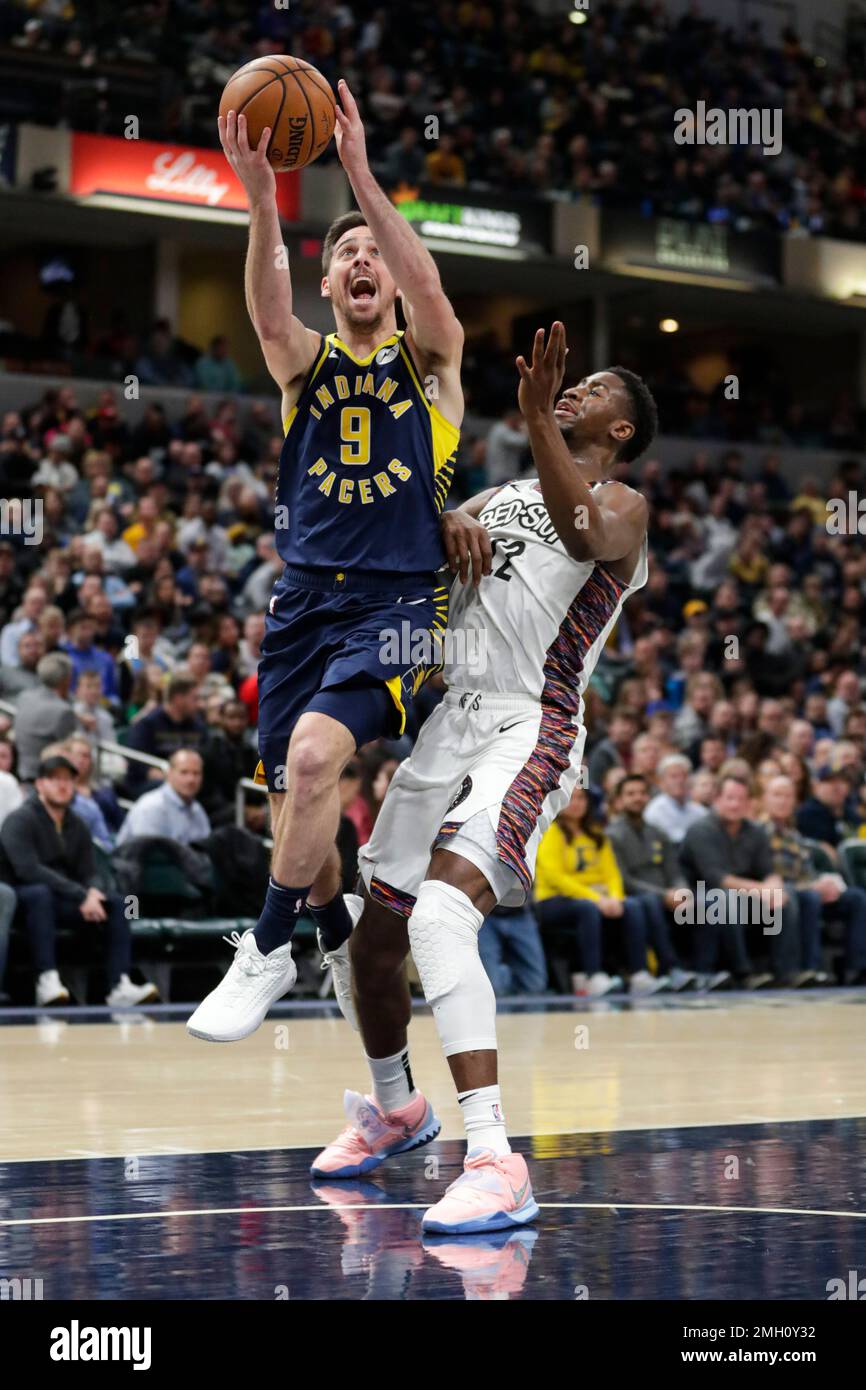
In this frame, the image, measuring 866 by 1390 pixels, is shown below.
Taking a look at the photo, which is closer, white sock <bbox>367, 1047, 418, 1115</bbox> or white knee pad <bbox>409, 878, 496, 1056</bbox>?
white knee pad <bbox>409, 878, 496, 1056</bbox>

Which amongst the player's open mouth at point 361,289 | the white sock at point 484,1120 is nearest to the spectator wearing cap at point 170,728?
the player's open mouth at point 361,289

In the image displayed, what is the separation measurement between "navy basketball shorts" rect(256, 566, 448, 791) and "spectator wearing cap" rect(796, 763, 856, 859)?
851 centimetres

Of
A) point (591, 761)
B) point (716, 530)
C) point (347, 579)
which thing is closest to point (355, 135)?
point (347, 579)

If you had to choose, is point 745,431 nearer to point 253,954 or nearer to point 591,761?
point 591,761

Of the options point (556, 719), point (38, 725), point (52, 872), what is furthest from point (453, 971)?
point (38, 725)

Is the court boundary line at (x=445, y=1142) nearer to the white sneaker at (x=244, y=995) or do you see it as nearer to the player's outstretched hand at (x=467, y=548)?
the white sneaker at (x=244, y=995)

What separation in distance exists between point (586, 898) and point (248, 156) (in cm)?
682

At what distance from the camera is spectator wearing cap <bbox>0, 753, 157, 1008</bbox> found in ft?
31.6

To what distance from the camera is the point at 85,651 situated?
39.9ft

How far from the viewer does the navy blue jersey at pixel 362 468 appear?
500cm

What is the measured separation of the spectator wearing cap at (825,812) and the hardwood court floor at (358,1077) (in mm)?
3031

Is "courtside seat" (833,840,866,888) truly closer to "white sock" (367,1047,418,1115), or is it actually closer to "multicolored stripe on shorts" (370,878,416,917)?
"white sock" (367,1047,418,1115)

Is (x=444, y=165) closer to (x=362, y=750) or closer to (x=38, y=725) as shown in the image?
(x=362, y=750)
